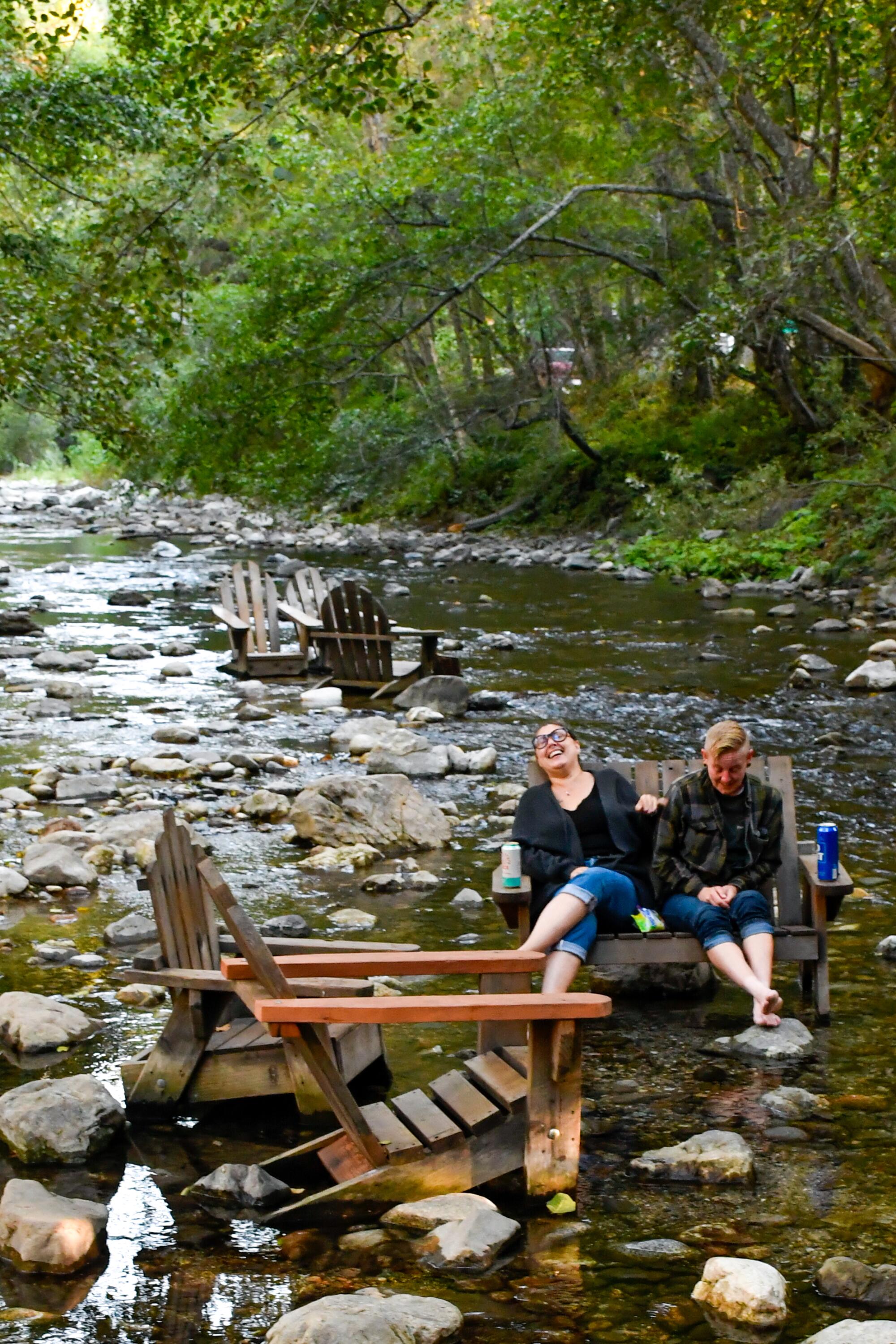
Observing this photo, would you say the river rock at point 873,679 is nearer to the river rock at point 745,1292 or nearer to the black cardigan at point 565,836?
the black cardigan at point 565,836

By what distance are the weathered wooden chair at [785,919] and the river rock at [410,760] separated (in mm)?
4244

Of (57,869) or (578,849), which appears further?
(57,869)

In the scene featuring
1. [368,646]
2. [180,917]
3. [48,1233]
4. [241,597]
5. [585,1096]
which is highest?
[241,597]

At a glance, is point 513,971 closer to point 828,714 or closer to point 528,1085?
point 528,1085

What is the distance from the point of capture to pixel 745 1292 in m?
3.46

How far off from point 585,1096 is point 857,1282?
1.47 m

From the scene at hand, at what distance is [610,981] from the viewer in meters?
6.02

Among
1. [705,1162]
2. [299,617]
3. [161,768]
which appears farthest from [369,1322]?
[299,617]

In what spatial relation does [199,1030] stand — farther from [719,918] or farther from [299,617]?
[299,617]

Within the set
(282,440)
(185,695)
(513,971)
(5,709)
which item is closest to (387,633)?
(185,695)

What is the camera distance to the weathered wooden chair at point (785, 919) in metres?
5.37

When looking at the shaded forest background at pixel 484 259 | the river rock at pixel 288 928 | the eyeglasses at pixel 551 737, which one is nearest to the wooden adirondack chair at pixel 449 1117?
the eyeglasses at pixel 551 737

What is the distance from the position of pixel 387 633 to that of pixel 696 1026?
8209 mm

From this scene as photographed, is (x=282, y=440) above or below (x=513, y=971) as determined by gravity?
above
